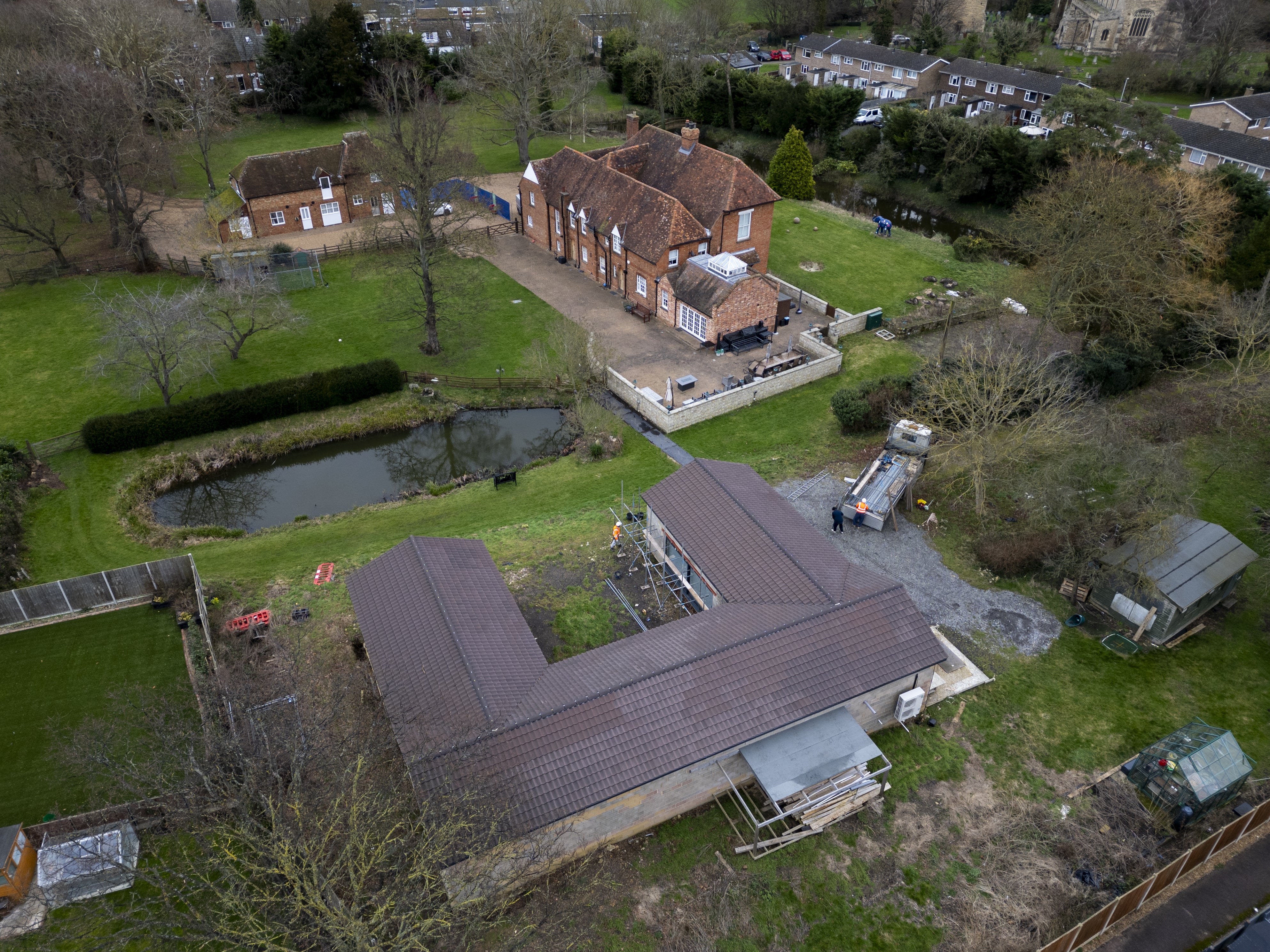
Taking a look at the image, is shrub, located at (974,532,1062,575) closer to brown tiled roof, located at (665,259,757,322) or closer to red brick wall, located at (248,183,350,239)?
brown tiled roof, located at (665,259,757,322)

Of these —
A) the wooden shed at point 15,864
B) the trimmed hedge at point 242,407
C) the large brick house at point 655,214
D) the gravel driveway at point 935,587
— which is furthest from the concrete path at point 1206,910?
the trimmed hedge at point 242,407

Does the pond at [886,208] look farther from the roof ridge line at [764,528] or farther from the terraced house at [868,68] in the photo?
the roof ridge line at [764,528]

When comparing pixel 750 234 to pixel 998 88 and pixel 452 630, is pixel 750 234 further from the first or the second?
pixel 998 88

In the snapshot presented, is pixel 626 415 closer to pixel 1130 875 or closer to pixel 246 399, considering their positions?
pixel 246 399

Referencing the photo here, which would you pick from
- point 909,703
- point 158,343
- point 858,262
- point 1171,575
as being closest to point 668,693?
point 909,703

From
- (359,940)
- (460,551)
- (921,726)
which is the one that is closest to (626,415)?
(460,551)

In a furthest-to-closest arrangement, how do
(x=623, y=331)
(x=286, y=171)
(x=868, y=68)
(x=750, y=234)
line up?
(x=868, y=68) → (x=286, y=171) → (x=750, y=234) → (x=623, y=331)
